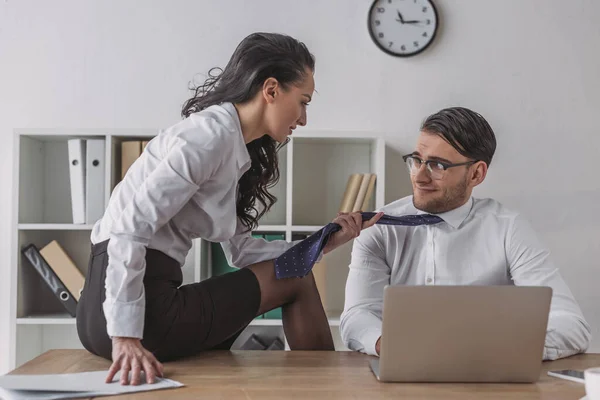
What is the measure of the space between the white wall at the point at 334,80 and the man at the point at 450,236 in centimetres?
102

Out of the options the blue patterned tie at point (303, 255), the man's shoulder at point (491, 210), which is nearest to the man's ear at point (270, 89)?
the blue patterned tie at point (303, 255)

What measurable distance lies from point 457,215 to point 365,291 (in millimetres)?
376

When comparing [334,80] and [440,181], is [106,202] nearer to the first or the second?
[334,80]

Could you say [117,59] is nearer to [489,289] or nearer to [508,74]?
[508,74]

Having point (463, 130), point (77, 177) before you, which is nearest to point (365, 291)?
point (463, 130)

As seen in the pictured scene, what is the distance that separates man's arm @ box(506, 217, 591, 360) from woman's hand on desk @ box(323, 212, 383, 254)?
0.42 m

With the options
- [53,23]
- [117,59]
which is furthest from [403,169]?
Result: [53,23]

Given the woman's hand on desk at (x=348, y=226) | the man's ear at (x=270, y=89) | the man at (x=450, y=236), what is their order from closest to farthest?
the man's ear at (x=270, y=89) → the woman's hand on desk at (x=348, y=226) → the man at (x=450, y=236)

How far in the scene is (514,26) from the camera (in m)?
3.26

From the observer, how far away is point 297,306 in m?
1.84

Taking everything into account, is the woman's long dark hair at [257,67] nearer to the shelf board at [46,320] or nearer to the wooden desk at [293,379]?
the wooden desk at [293,379]

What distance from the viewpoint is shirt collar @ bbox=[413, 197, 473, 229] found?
2164 mm

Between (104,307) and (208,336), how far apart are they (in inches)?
10.8

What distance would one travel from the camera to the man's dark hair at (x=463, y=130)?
85.4 inches
